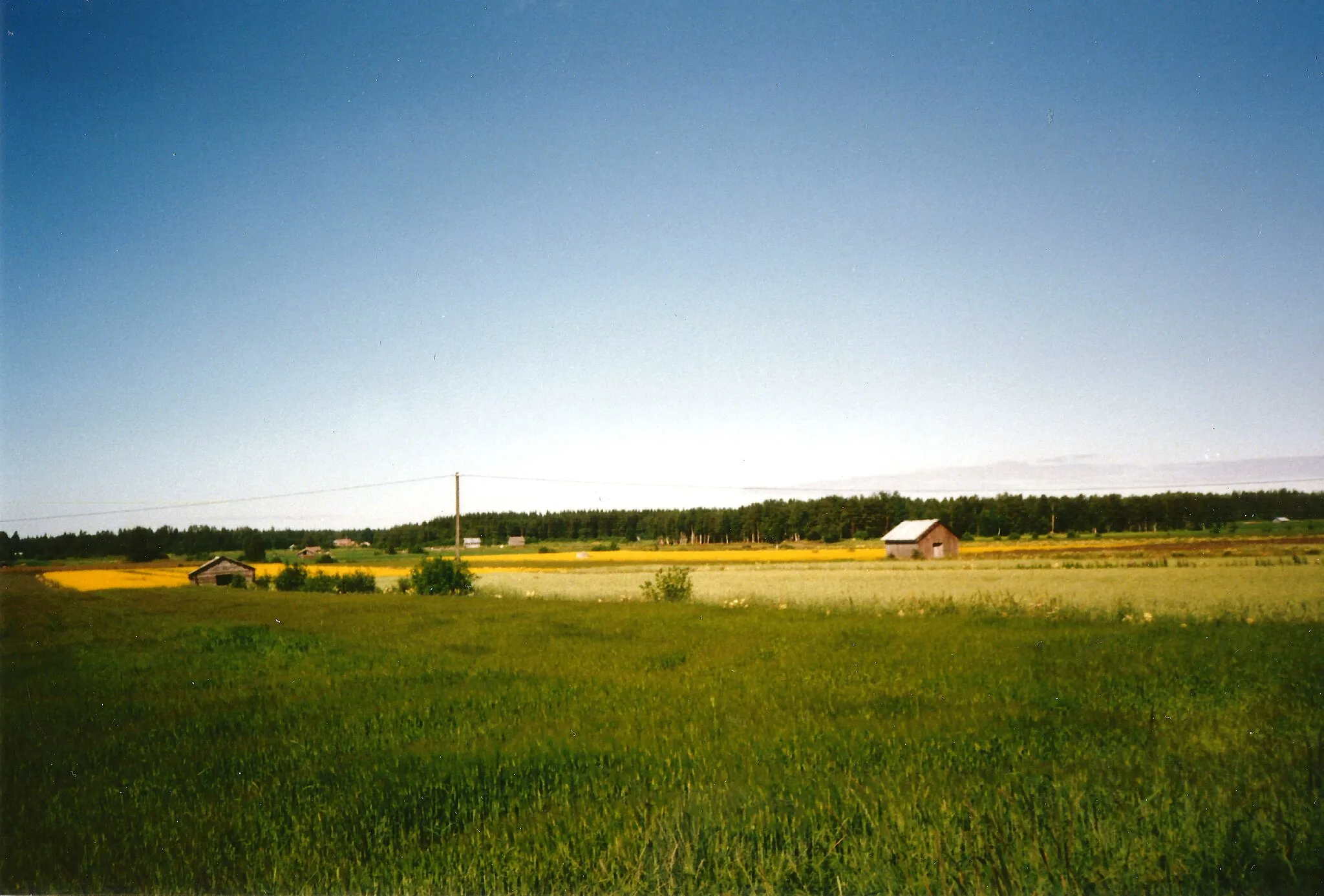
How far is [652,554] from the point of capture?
334ft

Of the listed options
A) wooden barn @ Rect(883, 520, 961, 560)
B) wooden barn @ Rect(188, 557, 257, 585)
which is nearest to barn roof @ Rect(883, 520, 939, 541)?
wooden barn @ Rect(883, 520, 961, 560)

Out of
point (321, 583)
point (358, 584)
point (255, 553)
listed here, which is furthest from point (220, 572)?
point (358, 584)

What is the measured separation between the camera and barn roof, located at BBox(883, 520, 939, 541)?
252 ft

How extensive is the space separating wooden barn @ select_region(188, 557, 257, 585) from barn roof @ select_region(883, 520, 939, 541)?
211ft

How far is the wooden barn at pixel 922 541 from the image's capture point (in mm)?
76000

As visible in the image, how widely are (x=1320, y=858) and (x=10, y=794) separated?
34.1 ft

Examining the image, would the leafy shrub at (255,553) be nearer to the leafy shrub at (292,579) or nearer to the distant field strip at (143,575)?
the distant field strip at (143,575)

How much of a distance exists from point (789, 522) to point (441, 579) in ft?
345

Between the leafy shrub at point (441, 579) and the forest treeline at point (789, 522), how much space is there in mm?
20807

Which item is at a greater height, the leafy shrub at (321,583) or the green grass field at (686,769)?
the green grass field at (686,769)

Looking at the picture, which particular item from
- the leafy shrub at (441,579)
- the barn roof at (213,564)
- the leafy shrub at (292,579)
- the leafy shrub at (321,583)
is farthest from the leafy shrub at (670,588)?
the barn roof at (213,564)

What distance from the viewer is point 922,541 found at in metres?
76.6

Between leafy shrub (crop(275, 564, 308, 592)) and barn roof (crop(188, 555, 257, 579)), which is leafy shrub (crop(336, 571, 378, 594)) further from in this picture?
barn roof (crop(188, 555, 257, 579))

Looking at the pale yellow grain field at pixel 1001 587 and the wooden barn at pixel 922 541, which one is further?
the wooden barn at pixel 922 541
